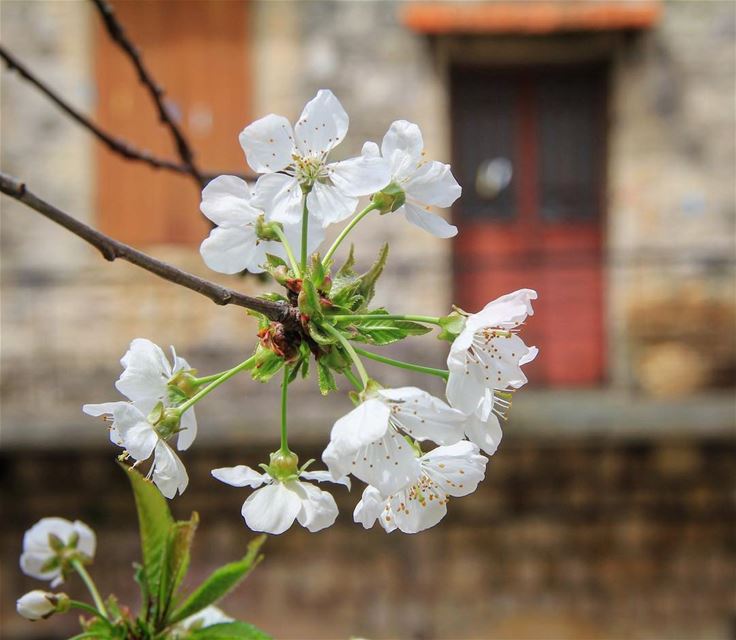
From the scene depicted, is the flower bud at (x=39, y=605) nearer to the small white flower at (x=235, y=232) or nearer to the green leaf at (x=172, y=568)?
the green leaf at (x=172, y=568)

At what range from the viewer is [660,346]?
180 inches

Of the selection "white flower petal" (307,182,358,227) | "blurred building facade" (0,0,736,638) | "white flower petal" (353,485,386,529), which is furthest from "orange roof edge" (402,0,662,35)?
"white flower petal" (353,485,386,529)

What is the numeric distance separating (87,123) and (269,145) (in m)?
0.41

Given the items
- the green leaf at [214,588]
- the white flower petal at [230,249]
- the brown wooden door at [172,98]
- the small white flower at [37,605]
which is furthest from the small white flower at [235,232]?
the brown wooden door at [172,98]

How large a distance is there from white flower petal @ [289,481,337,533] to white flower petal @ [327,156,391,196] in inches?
8.0

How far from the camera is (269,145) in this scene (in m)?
0.79

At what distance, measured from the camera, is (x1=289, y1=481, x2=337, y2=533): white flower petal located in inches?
29.7

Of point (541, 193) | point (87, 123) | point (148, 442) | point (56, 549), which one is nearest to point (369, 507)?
point (148, 442)

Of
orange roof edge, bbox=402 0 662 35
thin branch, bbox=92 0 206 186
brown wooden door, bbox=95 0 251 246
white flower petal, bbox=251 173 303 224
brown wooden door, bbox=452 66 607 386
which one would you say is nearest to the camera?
white flower petal, bbox=251 173 303 224

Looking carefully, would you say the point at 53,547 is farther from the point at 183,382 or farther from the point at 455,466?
the point at 455,466

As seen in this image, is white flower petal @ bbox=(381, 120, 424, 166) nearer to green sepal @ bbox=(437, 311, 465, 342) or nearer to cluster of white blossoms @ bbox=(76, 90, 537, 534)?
cluster of white blossoms @ bbox=(76, 90, 537, 534)

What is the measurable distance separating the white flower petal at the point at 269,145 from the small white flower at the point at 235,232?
22 mm

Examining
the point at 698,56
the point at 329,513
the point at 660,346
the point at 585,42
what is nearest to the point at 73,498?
the point at 660,346

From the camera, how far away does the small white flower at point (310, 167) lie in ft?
2.39
